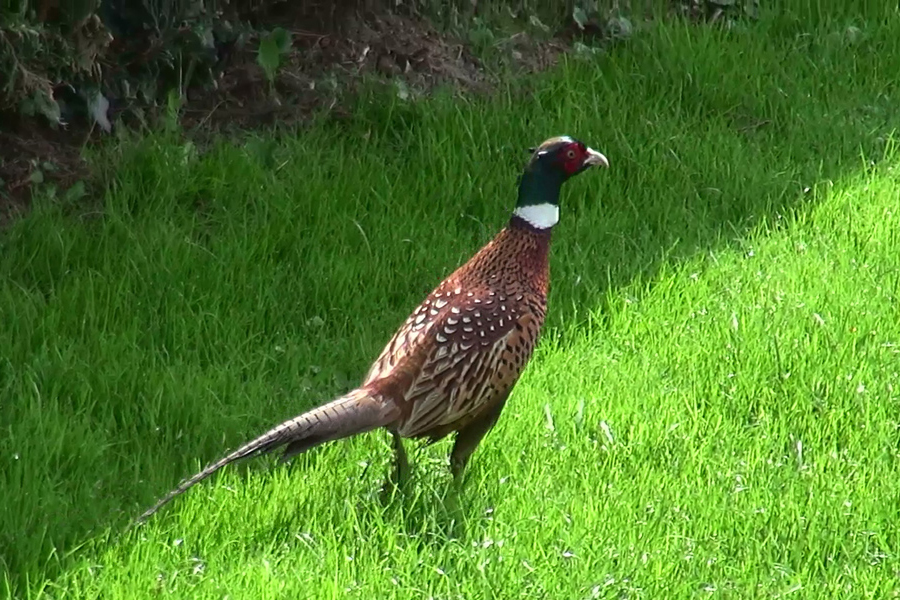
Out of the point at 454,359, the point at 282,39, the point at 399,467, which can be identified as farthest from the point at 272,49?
the point at 399,467

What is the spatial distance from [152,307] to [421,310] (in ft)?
3.91

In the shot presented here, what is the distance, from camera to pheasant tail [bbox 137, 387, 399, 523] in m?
3.90

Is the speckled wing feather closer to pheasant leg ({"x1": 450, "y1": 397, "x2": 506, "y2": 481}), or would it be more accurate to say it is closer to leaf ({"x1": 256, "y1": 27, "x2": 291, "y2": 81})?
pheasant leg ({"x1": 450, "y1": 397, "x2": 506, "y2": 481})

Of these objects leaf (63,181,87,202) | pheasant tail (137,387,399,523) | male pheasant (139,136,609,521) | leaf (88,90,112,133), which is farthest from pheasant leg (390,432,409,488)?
leaf (88,90,112,133)

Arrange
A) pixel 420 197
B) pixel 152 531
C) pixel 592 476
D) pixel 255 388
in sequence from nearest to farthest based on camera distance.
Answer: pixel 152 531
pixel 592 476
pixel 255 388
pixel 420 197

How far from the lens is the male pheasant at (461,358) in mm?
4070

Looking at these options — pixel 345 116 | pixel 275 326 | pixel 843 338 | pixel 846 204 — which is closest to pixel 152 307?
pixel 275 326

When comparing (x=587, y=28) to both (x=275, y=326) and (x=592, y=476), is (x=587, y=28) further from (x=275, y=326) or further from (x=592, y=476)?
(x=592, y=476)

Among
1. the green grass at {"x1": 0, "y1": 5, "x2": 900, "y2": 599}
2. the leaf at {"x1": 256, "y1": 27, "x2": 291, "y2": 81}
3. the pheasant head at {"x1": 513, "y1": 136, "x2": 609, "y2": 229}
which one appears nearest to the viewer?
the green grass at {"x1": 0, "y1": 5, "x2": 900, "y2": 599}

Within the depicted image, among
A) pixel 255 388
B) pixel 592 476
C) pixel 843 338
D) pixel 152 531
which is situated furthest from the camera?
pixel 843 338

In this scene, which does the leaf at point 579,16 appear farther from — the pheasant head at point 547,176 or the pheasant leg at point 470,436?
the pheasant leg at point 470,436

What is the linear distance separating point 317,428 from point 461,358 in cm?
54

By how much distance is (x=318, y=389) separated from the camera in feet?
16.1

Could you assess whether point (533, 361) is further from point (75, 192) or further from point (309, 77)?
point (309, 77)
